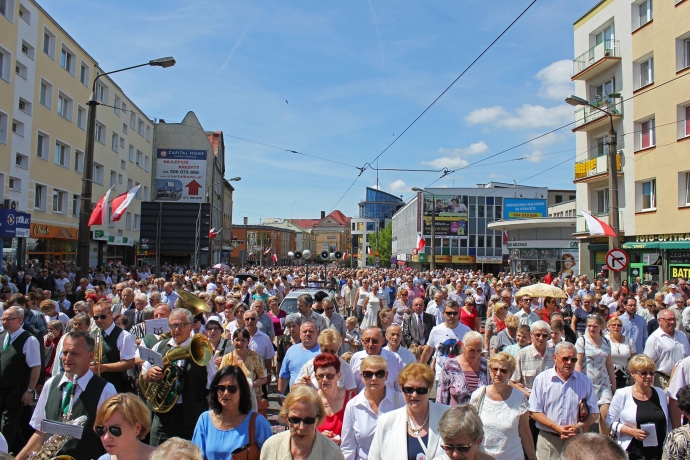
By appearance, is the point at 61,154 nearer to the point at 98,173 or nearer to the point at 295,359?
the point at 98,173

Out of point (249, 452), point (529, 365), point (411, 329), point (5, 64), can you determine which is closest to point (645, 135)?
point (411, 329)

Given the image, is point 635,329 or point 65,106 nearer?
point 635,329

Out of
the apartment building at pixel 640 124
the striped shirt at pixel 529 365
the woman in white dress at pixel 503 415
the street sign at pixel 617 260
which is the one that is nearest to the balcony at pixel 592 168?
the apartment building at pixel 640 124

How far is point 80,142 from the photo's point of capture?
29.5 metres

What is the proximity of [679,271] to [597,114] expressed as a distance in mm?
7861

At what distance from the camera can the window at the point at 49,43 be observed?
25250 mm

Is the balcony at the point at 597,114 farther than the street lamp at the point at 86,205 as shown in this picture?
Yes

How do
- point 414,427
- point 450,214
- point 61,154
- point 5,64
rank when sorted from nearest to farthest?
point 414,427
point 5,64
point 61,154
point 450,214

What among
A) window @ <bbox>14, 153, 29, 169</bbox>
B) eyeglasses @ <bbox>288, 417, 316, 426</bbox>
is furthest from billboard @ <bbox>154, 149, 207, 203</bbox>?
eyeglasses @ <bbox>288, 417, 316, 426</bbox>

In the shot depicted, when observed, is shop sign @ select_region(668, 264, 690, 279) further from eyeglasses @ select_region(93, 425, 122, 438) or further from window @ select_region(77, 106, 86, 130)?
window @ select_region(77, 106, 86, 130)

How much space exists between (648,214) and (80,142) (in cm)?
2807

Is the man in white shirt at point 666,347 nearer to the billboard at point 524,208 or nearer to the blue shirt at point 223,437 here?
the blue shirt at point 223,437

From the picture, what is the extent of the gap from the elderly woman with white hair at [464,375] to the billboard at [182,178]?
42467 mm

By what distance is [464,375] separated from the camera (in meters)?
4.93
